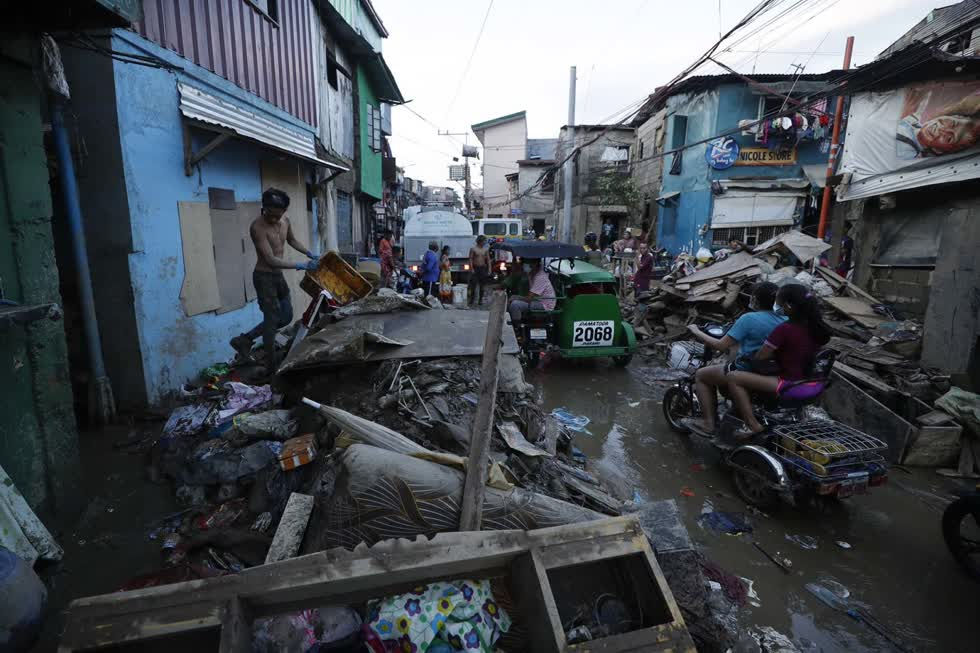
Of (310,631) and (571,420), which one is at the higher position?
(310,631)

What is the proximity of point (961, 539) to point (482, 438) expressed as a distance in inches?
140

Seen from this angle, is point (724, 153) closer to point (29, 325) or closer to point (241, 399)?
point (241, 399)

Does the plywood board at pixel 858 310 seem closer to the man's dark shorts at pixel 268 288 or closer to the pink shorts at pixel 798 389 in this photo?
the pink shorts at pixel 798 389

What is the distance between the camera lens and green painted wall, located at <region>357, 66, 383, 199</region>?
1524cm

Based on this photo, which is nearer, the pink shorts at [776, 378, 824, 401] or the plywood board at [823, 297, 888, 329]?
Result: the pink shorts at [776, 378, 824, 401]

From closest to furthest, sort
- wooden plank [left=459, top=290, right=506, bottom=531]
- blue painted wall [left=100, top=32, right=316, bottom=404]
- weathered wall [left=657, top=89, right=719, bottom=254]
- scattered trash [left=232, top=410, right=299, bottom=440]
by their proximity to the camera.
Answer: wooden plank [left=459, top=290, right=506, bottom=531] → scattered trash [left=232, top=410, right=299, bottom=440] → blue painted wall [left=100, top=32, right=316, bottom=404] → weathered wall [left=657, top=89, right=719, bottom=254]

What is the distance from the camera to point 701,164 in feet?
57.2

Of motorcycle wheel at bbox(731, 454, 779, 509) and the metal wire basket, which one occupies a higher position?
the metal wire basket

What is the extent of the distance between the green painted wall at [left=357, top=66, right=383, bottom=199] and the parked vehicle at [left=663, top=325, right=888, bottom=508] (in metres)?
14.5

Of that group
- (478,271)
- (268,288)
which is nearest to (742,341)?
(268,288)

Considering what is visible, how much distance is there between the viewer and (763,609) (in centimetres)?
294

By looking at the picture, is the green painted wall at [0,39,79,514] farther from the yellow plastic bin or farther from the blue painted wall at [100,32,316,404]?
the yellow plastic bin

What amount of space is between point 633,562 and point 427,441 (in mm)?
1753

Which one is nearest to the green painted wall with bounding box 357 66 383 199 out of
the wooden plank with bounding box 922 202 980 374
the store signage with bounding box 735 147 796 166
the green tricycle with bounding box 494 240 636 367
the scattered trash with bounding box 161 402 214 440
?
the green tricycle with bounding box 494 240 636 367
